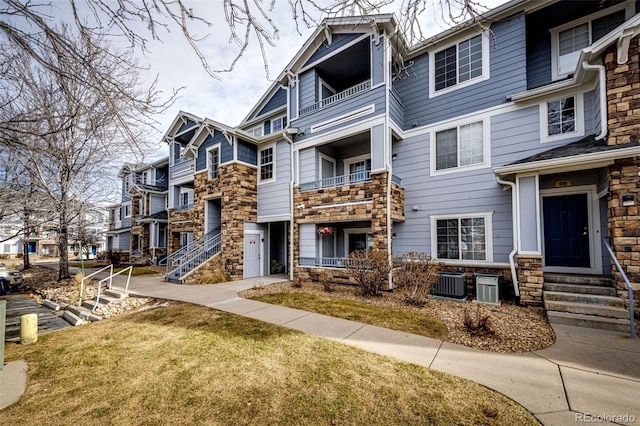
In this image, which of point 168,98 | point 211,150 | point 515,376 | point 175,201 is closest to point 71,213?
point 211,150

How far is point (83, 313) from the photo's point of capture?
22.4ft

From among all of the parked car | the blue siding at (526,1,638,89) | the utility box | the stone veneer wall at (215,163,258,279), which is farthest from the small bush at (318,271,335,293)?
the parked car

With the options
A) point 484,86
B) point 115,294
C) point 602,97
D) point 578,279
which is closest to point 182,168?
point 115,294

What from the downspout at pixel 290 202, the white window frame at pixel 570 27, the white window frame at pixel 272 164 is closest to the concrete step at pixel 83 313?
the downspout at pixel 290 202

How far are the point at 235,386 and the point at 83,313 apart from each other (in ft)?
20.4

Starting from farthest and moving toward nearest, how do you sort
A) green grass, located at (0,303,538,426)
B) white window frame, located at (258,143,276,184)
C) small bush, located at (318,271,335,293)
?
white window frame, located at (258,143,276,184) → small bush, located at (318,271,335,293) → green grass, located at (0,303,538,426)

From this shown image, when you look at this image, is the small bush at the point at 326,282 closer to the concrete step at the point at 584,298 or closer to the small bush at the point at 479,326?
the small bush at the point at 479,326

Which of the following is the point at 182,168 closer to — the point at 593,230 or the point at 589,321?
the point at 589,321

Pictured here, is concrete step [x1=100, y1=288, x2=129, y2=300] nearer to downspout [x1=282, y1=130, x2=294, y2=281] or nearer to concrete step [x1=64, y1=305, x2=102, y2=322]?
concrete step [x1=64, y1=305, x2=102, y2=322]

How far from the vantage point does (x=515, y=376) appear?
3.52m

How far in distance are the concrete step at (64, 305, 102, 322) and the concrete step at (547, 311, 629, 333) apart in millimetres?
10686

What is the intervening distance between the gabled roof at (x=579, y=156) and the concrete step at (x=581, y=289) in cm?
288

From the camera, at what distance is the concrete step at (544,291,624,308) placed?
223 inches

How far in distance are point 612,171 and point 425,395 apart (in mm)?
6860
